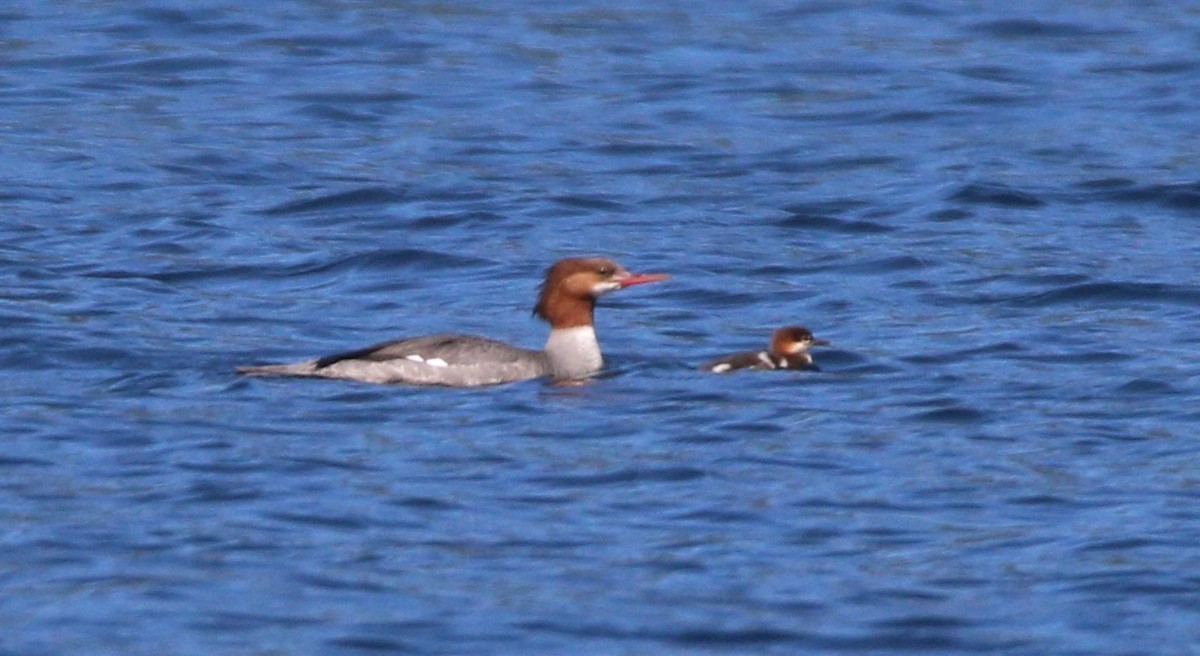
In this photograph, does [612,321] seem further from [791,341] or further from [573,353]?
[791,341]

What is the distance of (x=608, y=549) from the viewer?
938 cm

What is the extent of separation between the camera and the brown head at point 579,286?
13.1 m

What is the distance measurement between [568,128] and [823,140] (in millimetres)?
2068

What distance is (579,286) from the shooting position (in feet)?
43.2

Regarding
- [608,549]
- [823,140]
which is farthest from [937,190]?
[608,549]

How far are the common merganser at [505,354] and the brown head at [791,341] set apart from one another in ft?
2.52

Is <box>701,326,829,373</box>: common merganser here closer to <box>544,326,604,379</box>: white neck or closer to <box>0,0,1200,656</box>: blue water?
<box>0,0,1200,656</box>: blue water

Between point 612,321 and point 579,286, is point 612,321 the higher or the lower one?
the lower one

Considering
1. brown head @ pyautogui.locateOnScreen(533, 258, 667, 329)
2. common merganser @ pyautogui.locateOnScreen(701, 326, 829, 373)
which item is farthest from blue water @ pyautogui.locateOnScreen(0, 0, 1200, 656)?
brown head @ pyautogui.locateOnScreen(533, 258, 667, 329)

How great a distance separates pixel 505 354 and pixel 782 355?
1.41 m

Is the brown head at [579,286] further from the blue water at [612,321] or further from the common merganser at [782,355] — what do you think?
the common merganser at [782,355]

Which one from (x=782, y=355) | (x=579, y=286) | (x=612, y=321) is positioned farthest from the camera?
(x=612, y=321)

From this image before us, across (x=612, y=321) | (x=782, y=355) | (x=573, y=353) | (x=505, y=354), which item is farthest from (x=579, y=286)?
(x=612, y=321)

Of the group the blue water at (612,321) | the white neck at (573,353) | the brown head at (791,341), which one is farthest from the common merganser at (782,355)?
the white neck at (573,353)
